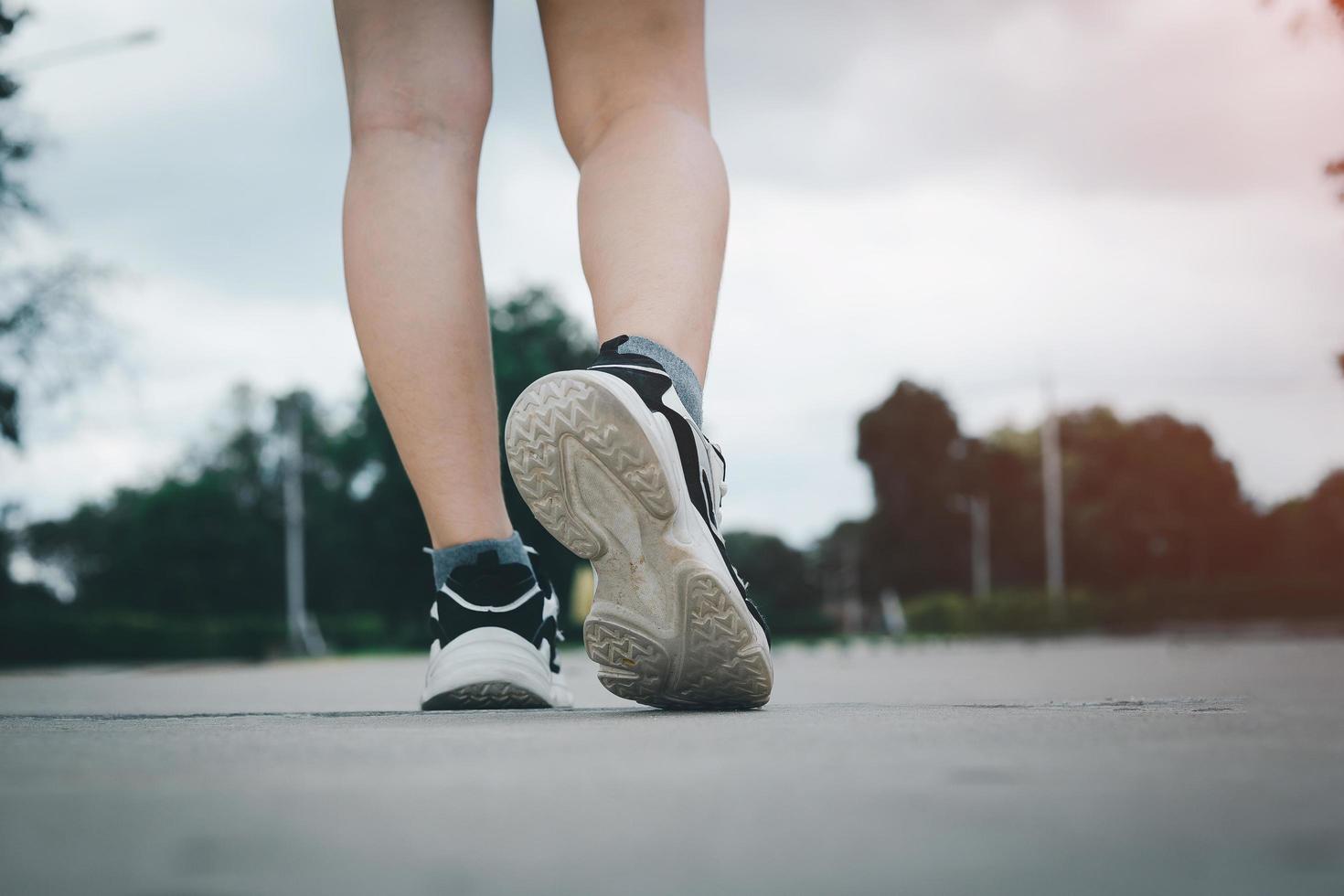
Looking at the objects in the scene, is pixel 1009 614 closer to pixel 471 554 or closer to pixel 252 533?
→ pixel 252 533

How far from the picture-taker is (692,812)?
697 mm

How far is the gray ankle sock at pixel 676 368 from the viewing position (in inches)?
59.1

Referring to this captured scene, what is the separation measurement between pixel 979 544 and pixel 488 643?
1912 inches

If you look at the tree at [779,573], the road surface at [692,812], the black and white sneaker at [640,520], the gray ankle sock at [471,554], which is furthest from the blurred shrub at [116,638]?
the tree at [779,573]

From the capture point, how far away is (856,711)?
1.43 metres

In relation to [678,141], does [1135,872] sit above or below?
below

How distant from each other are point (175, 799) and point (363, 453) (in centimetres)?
2948

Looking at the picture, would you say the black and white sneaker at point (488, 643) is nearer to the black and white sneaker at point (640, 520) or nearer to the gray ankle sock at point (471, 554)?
the gray ankle sock at point (471, 554)

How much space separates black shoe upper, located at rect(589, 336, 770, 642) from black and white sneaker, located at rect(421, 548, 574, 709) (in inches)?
13.4

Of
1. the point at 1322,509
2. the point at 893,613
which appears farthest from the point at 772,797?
the point at 1322,509

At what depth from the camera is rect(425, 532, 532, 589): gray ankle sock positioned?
171 cm

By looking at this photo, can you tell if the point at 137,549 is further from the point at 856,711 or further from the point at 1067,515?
the point at 856,711

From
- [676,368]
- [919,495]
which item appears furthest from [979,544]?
[676,368]

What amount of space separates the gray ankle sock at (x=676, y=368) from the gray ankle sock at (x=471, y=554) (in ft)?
1.11
